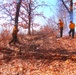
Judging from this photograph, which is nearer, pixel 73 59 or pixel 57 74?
pixel 57 74

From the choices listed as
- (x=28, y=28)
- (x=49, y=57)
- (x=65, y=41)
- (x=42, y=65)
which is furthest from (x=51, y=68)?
(x=28, y=28)

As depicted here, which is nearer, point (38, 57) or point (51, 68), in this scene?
point (51, 68)

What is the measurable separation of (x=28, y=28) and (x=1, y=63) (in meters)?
17.8

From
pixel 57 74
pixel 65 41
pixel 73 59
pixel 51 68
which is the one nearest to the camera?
pixel 57 74

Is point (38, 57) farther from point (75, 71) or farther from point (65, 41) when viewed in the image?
point (65, 41)

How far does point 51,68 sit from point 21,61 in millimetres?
2332

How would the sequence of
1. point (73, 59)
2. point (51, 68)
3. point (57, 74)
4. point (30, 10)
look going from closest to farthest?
point (57, 74) < point (51, 68) < point (73, 59) < point (30, 10)

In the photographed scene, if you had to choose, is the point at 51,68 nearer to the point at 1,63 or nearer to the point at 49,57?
the point at 49,57

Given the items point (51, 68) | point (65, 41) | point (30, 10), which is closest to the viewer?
point (51, 68)

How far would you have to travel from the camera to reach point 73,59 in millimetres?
12984

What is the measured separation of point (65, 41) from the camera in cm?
2038

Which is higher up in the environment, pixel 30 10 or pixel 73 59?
pixel 30 10

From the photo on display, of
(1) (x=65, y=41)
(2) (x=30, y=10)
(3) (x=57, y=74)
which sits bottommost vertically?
(3) (x=57, y=74)

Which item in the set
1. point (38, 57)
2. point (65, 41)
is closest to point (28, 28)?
point (65, 41)
